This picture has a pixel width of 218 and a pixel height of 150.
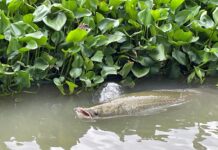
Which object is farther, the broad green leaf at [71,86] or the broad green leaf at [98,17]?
the broad green leaf at [98,17]

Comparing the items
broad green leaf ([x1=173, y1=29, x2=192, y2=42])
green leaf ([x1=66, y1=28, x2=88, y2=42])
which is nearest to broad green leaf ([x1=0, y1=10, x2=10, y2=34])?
green leaf ([x1=66, y1=28, x2=88, y2=42])

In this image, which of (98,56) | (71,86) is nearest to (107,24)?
(98,56)

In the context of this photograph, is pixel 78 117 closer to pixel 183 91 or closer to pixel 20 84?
pixel 20 84

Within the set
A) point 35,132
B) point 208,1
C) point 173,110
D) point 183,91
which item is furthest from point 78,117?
point 208,1

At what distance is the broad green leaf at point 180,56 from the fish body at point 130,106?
1.27ft

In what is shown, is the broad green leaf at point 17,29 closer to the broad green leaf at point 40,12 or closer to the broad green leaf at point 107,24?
the broad green leaf at point 40,12

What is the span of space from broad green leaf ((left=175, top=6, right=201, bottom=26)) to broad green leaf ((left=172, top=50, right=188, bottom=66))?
0.29m

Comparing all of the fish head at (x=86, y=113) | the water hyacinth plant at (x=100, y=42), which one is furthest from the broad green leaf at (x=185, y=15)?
the fish head at (x=86, y=113)

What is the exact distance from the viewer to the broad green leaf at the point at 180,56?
4590 millimetres

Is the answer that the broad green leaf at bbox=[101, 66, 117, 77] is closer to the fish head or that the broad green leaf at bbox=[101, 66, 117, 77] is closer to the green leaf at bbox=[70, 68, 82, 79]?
the green leaf at bbox=[70, 68, 82, 79]

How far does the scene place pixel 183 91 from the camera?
14.7 ft

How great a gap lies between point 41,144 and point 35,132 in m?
0.20

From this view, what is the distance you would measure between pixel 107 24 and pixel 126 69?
1.50 ft

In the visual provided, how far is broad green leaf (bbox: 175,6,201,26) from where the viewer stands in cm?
467
